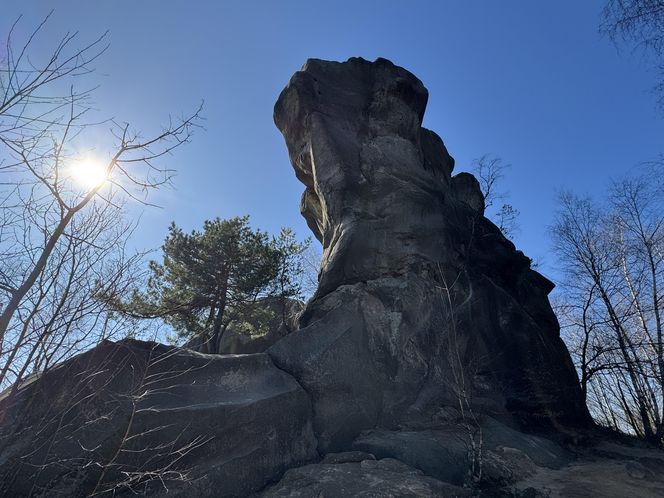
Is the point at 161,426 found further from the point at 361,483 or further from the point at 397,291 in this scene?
the point at 397,291

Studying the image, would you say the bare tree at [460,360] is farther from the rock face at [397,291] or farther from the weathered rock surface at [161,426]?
the weathered rock surface at [161,426]

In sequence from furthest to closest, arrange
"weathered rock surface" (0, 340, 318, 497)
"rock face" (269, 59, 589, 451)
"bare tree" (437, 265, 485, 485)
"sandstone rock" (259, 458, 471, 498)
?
"rock face" (269, 59, 589, 451) < "bare tree" (437, 265, 485, 485) < "sandstone rock" (259, 458, 471, 498) < "weathered rock surface" (0, 340, 318, 497)

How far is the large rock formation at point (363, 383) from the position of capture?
615 centimetres

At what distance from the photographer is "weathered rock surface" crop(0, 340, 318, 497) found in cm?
553

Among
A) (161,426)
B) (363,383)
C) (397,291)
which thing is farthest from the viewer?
(397,291)

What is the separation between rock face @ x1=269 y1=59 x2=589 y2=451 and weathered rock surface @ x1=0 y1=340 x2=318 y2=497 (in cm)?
105

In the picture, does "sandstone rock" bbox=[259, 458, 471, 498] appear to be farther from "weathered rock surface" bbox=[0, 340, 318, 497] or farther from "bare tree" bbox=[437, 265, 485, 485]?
"bare tree" bbox=[437, 265, 485, 485]

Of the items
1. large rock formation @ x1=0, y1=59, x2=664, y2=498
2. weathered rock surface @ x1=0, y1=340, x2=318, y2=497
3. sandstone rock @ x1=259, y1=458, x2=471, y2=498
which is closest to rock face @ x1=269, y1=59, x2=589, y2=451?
large rock formation @ x1=0, y1=59, x2=664, y2=498

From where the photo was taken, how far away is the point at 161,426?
660 cm

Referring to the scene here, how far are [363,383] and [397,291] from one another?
328cm

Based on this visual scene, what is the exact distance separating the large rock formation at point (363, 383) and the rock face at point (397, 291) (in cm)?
6

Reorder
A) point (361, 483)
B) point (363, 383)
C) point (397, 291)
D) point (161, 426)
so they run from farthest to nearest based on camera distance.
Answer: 1. point (397, 291)
2. point (363, 383)
3. point (161, 426)
4. point (361, 483)

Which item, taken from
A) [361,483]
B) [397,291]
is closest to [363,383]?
[397,291]

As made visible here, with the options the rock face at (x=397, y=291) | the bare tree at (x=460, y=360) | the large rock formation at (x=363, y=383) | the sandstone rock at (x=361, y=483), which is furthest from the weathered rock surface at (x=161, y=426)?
the bare tree at (x=460, y=360)
